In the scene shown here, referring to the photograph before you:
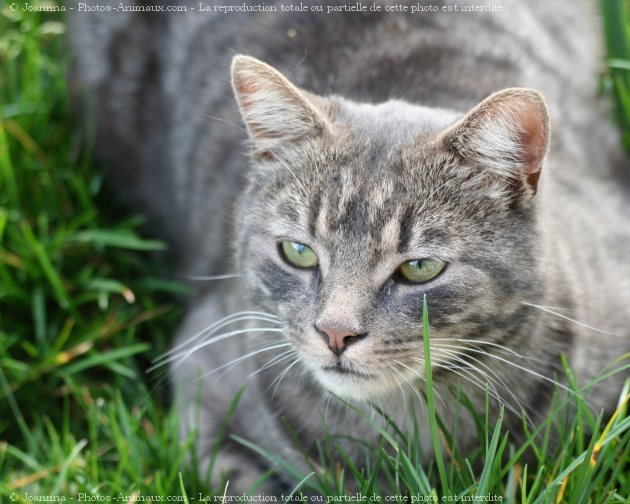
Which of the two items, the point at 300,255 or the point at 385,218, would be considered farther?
the point at 300,255

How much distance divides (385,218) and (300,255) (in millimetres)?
231

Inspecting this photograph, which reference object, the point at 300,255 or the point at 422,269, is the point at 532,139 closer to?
the point at 422,269

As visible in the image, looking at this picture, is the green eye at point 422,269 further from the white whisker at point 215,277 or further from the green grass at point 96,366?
the white whisker at point 215,277

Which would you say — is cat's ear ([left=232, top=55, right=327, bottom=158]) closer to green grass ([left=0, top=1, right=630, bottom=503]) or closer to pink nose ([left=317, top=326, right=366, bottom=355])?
pink nose ([left=317, top=326, right=366, bottom=355])

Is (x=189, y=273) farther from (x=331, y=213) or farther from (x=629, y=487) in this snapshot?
(x=629, y=487)

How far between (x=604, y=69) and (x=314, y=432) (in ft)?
5.92

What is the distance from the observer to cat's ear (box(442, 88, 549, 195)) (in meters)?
1.90

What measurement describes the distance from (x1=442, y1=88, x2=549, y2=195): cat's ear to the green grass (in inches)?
17.9

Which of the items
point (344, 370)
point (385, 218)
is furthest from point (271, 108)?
point (344, 370)

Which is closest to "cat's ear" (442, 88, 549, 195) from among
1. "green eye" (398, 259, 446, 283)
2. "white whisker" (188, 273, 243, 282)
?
"green eye" (398, 259, 446, 283)

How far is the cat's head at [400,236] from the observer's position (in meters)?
1.93

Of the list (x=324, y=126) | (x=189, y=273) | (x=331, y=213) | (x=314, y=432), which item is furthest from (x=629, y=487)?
(x=189, y=273)

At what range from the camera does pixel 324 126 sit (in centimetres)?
212

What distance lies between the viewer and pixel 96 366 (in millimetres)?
2922
